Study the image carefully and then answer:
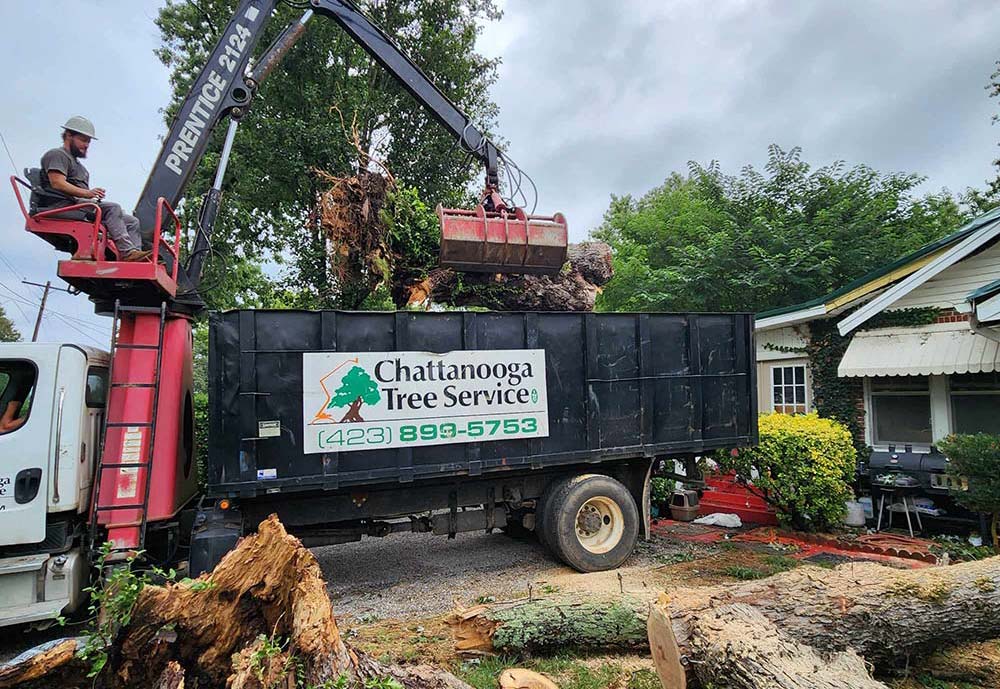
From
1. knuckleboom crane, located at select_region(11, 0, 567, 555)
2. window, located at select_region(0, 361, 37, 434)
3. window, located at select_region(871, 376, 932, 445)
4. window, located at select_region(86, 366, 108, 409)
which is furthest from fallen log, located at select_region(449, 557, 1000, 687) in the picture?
window, located at select_region(871, 376, 932, 445)

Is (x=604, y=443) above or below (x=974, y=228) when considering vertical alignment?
below

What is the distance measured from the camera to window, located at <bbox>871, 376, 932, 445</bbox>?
8.80 metres

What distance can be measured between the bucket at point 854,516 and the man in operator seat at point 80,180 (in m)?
8.79

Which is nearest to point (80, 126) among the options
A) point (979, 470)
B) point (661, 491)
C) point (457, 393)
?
point (457, 393)

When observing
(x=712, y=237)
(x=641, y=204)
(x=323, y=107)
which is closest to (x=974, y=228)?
(x=712, y=237)

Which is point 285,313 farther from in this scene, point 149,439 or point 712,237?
point 712,237

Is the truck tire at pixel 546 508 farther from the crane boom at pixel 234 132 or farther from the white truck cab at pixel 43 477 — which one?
the white truck cab at pixel 43 477

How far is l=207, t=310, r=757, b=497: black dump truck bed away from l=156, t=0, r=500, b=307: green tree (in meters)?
6.38

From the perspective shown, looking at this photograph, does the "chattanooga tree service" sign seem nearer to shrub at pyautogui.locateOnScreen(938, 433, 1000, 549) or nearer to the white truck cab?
the white truck cab

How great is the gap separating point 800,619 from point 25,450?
18.4 ft

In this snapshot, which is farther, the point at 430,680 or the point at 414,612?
the point at 414,612

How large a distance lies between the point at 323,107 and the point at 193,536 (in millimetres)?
11233

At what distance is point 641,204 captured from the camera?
37.2 metres

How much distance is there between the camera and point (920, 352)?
8352 millimetres
